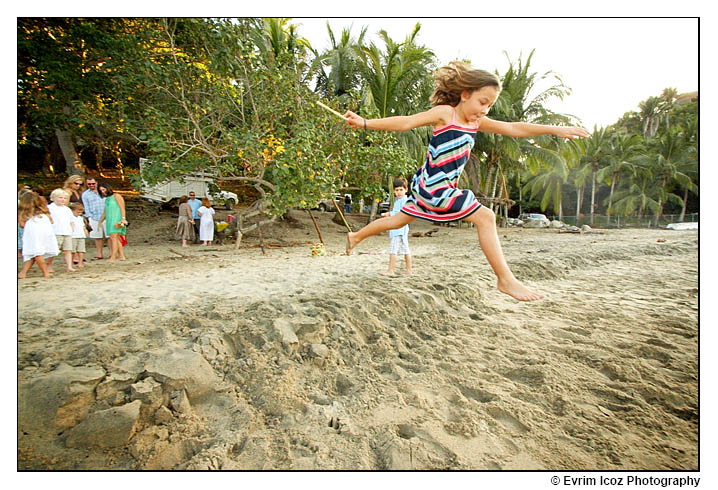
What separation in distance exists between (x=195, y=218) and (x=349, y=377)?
7.87 m

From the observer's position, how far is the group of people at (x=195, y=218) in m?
8.59

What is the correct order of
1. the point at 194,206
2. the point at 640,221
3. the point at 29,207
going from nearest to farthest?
the point at 29,207 → the point at 194,206 → the point at 640,221

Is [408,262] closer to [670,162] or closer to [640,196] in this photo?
[670,162]

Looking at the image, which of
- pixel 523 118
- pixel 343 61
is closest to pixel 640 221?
pixel 523 118

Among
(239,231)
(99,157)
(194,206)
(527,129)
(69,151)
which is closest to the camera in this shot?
(527,129)

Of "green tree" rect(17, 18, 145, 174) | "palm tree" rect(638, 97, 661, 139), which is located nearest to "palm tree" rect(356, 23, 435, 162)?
"green tree" rect(17, 18, 145, 174)

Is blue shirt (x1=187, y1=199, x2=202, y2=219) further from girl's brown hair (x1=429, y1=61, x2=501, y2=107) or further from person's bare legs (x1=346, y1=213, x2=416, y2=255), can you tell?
girl's brown hair (x1=429, y1=61, x2=501, y2=107)

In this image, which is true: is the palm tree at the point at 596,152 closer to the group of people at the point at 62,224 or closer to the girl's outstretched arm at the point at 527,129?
the girl's outstretched arm at the point at 527,129

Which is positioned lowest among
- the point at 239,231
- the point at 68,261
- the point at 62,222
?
the point at 68,261

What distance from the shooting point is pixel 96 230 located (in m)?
6.59

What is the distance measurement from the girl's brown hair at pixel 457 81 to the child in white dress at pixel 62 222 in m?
5.29

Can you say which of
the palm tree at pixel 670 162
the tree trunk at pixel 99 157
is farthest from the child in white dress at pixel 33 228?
the palm tree at pixel 670 162

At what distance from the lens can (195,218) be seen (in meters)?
9.02

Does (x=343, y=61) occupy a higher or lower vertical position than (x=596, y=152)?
higher
